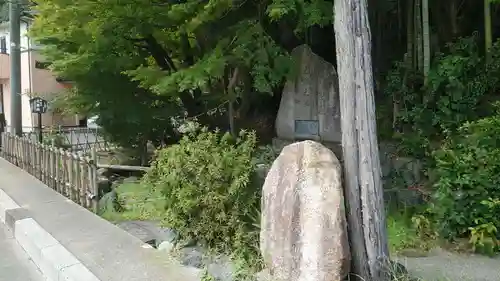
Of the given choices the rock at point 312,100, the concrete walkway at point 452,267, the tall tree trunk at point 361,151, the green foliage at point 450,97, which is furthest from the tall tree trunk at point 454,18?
the tall tree trunk at point 361,151

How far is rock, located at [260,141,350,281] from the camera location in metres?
4.22

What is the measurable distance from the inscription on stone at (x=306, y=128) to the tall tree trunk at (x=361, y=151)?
5.00m

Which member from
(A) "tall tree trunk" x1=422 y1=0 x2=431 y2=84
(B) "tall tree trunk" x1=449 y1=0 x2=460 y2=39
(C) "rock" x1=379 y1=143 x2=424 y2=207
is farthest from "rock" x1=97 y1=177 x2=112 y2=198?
(B) "tall tree trunk" x1=449 y1=0 x2=460 y2=39

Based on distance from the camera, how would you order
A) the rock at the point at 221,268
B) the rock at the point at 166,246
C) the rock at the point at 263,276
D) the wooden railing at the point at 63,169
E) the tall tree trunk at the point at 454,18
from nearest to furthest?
1. the rock at the point at 263,276
2. the rock at the point at 221,268
3. the rock at the point at 166,246
4. the wooden railing at the point at 63,169
5. the tall tree trunk at the point at 454,18

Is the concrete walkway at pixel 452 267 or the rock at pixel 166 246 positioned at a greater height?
the rock at pixel 166 246

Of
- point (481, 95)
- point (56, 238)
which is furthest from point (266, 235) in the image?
point (481, 95)

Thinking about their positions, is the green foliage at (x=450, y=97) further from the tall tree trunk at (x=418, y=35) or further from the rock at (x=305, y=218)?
the rock at (x=305, y=218)

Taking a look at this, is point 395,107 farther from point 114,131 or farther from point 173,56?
point 114,131

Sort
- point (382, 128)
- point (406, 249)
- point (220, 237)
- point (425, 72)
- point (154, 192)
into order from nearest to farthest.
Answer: point (220, 237), point (406, 249), point (154, 192), point (425, 72), point (382, 128)

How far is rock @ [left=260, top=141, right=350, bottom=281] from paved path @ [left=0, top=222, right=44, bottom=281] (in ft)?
10.2

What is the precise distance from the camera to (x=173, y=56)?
37.9ft

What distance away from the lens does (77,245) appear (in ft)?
21.9

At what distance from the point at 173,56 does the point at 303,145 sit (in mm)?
7440

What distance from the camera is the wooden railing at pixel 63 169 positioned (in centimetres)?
905
